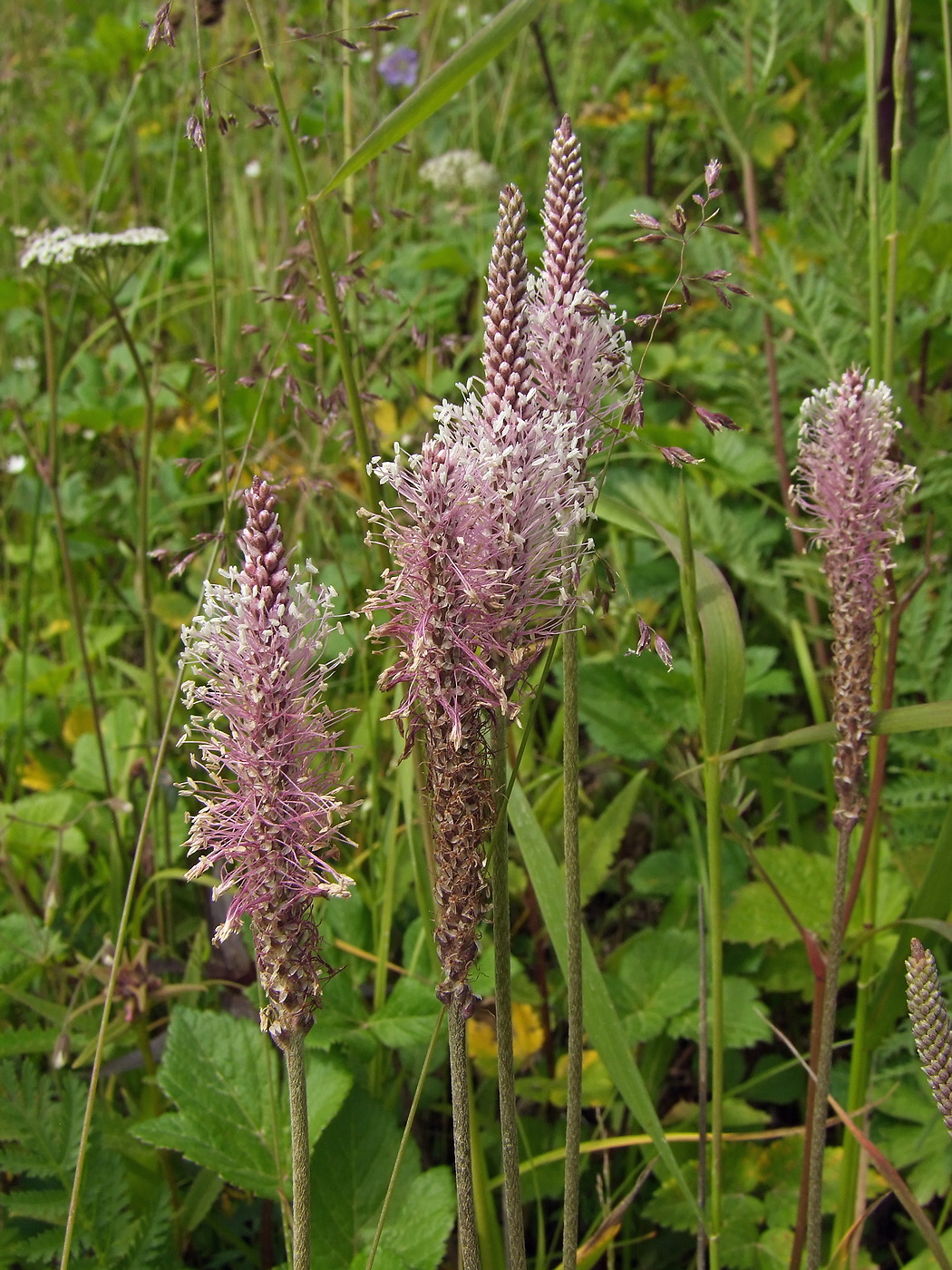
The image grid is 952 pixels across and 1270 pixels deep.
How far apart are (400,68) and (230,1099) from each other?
15.6 ft

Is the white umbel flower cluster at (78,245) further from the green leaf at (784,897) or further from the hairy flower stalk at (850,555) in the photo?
the green leaf at (784,897)

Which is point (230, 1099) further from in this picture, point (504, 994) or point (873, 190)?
point (873, 190)

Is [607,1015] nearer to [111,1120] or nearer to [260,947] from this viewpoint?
[260,947]

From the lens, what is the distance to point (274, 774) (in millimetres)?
1006

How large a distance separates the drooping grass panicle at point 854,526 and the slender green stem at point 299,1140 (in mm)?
832

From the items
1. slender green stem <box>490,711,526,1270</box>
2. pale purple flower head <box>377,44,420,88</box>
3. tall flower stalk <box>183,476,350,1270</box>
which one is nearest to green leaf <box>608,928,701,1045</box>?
slender green stem <box>490,711,526,1270</box>

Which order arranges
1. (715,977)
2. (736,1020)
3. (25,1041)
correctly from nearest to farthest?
(715,977) → (25,1041) → (736,1020)

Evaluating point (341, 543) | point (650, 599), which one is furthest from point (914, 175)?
point (341, 543)

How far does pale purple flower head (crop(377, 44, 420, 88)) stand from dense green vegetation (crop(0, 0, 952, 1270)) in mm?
695

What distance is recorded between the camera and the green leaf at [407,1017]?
1.79 meters

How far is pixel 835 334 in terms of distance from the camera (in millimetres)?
2744

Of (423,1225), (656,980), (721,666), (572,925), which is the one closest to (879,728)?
(721,666)

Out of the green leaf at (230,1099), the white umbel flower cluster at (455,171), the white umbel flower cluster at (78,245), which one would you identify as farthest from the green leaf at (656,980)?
the white umbel flower cluster at (455,171)

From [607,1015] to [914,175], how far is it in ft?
10.5
